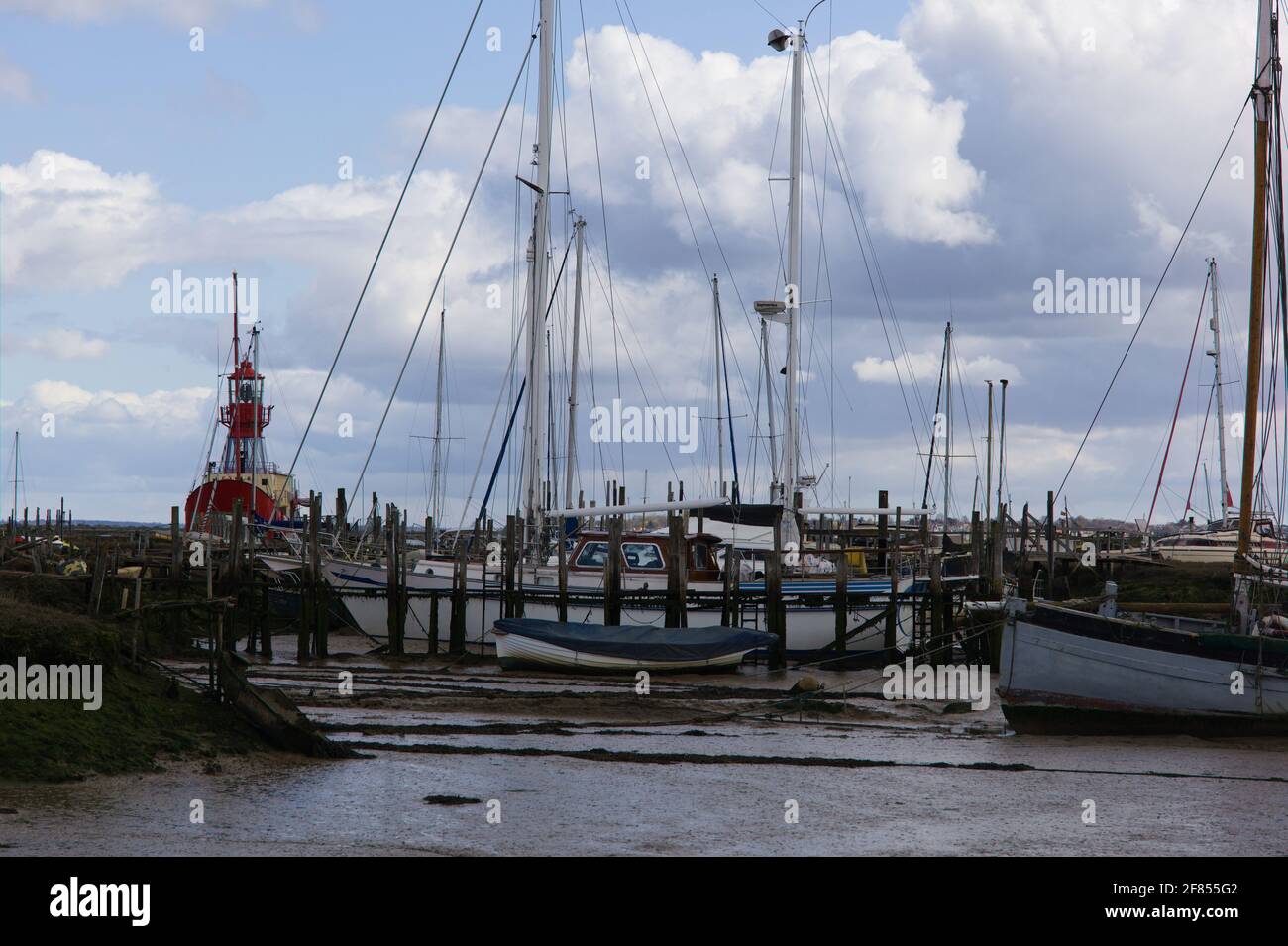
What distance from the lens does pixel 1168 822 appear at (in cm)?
1340

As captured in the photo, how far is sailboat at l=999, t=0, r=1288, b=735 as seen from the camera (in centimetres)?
1866

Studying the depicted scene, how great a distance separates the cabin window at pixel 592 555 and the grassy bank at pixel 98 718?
1657cm

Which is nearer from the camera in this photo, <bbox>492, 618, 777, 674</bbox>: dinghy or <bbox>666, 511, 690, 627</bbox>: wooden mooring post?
<bbox>492, 618, 777, 674</bbox>: dinghy

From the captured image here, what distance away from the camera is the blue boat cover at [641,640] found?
2662 centimetres

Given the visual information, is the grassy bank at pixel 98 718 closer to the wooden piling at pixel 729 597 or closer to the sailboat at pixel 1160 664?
the sailboat at pixel 1160 664

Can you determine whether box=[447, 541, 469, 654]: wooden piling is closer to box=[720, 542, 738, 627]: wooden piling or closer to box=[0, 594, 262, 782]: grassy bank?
box=[720, 542, 738, 627]: wooden piling

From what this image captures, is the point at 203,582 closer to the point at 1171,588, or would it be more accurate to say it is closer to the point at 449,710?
the point at 449,710

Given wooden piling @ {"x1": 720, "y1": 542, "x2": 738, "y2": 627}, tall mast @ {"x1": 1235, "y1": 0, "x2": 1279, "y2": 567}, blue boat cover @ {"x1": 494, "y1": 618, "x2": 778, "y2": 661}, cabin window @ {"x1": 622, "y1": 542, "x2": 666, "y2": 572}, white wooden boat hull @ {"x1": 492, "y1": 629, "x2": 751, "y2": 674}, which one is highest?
tall mast @ {"x1": 1235, "y1": 0, "x2": 1279, "y2": 567}

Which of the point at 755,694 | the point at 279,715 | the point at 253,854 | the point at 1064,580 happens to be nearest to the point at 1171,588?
the point at 1064,580

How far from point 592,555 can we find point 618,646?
5022mm

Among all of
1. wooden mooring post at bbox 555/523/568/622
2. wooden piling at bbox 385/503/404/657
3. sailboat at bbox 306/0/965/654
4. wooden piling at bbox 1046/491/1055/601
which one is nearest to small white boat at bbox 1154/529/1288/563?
wooden piling at bbox 1046/491/1055/601

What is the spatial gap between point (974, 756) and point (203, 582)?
21033mm

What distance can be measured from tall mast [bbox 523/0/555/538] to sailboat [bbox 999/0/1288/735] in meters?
11.2
